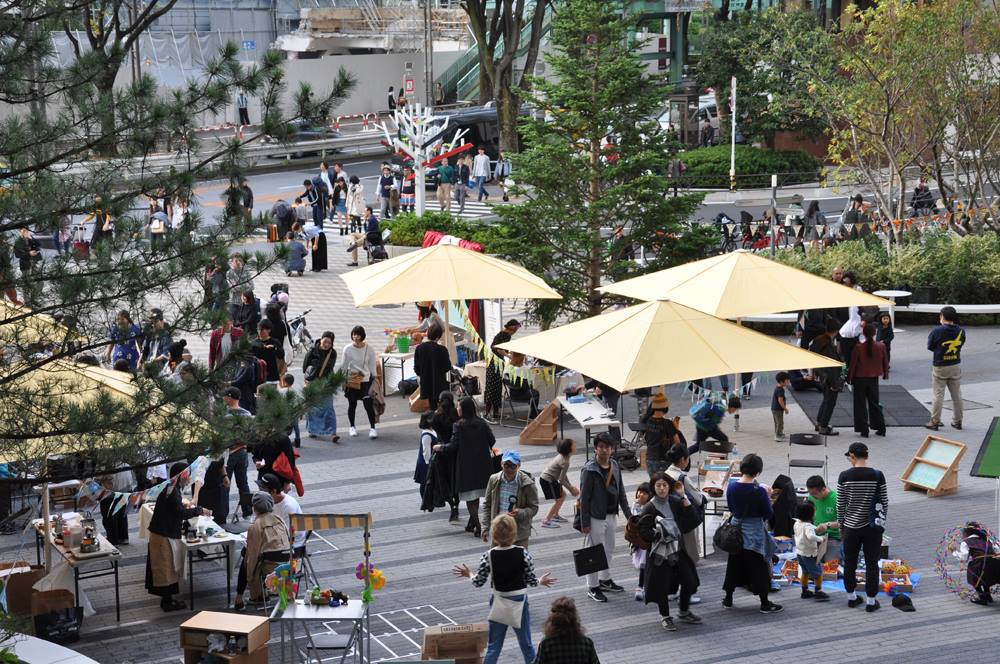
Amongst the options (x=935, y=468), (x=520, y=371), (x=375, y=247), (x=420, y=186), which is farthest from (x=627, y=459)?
(x=420, y=186)

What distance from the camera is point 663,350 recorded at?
1376 cm

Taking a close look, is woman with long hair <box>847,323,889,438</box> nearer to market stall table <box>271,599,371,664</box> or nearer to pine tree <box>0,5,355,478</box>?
market stall table <box>271,599,371,664</box>

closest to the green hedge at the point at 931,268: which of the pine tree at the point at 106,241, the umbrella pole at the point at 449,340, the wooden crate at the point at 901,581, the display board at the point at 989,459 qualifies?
the umbrella pole at the point at 449,340

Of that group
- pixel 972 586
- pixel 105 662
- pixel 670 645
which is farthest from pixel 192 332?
pixel 972 586

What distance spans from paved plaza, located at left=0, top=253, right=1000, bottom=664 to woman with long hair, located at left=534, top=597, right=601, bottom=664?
6.87 ft

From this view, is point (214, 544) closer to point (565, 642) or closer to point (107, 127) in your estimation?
point (107, 127)

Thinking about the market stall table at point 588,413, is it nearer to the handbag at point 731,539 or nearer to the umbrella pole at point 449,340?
the umbrella pole at point 449,340

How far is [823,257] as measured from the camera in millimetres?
26016

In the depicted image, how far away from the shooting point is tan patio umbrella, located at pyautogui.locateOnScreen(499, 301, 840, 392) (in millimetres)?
13516

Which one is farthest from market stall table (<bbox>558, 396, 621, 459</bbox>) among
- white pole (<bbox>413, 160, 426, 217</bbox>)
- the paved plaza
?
white pole (<bbox>413, 160, 426, 217</bbox>)

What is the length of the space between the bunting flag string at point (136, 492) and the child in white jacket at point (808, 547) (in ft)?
18.3

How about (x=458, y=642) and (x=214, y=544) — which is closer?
(x=458, y=642)

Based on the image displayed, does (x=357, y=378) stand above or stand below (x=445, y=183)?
below

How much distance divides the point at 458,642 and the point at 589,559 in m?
1.80
